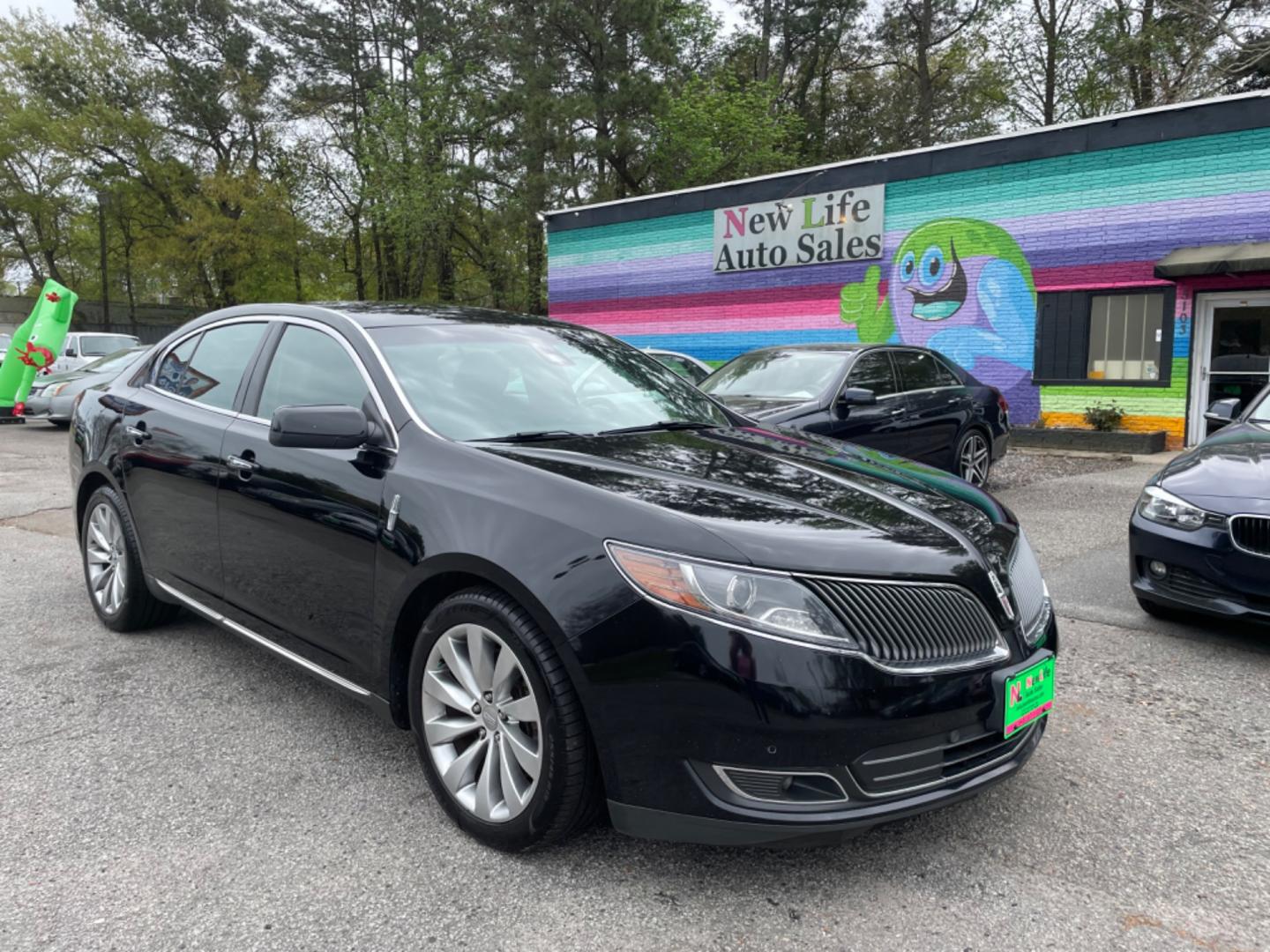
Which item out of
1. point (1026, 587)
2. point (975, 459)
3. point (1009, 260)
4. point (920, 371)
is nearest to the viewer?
point (1026, 587)

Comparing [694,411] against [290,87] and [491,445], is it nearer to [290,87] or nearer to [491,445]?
[491,445]

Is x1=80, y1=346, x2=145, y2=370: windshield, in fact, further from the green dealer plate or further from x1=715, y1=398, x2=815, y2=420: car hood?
the green dealer plate

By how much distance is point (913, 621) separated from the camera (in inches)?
89.2

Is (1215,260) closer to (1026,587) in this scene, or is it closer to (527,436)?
(1026,587)

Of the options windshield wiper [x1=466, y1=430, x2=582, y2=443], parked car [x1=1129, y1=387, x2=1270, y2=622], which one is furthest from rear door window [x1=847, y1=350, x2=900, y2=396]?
windshield wiper [x1=466, y1=430, x2=582, y2=443]

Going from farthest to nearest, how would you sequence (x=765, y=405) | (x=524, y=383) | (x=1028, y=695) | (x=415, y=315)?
1. (x=765, y=405)
2. (x=415, y=315)
3. (x=524, y=383)
4. (x=1028, y=695)

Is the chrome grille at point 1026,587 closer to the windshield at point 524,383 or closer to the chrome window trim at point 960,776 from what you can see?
the chrome window trim at point 960,776

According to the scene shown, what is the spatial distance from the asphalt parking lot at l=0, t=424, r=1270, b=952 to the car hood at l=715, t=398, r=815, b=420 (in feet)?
11.4

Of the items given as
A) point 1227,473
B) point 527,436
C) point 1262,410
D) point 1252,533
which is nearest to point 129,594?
point 527,436

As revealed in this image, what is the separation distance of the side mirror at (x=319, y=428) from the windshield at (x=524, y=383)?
0.76ft

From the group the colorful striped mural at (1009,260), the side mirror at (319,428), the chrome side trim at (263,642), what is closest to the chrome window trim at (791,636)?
the side mirror at (319,428)

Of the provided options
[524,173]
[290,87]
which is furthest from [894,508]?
[290,87]

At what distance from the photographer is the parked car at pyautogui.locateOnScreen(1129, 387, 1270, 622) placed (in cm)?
396

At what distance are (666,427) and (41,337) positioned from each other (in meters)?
16.1
